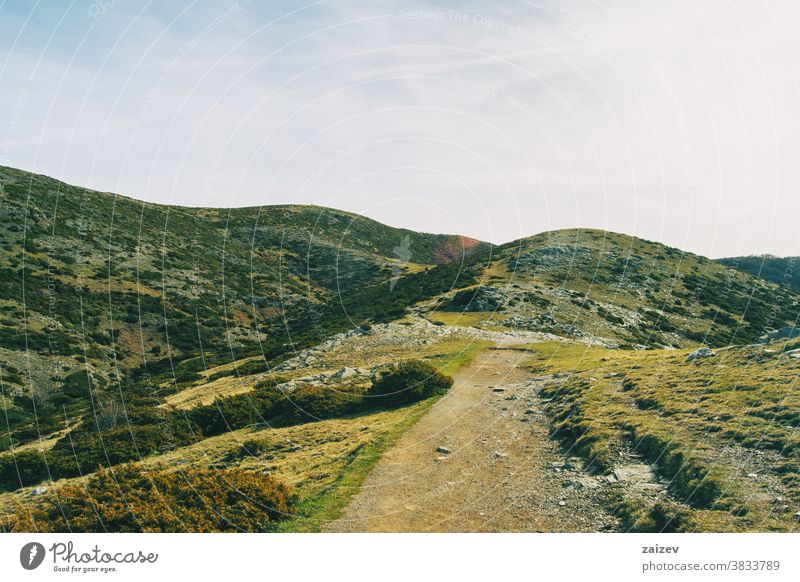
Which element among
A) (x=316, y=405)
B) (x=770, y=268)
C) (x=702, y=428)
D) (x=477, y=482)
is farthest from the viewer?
(x=770, y=268)

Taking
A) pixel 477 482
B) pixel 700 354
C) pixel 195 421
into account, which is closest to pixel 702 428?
pixel 477 482

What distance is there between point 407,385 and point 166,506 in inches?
601

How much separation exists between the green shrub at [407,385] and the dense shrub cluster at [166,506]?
11.3 meters

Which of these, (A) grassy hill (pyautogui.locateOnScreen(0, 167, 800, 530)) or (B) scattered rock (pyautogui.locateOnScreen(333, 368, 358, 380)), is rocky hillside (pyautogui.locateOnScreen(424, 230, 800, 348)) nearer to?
(A) grassy hill (pyautogui.locateOnScreen(0, 167, 800, 530))

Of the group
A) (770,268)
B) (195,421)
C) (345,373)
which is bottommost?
(195,421)

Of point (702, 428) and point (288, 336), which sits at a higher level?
point (702, 428)

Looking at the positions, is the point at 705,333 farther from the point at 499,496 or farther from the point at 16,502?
the point at 16,502

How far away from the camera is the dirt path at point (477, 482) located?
14.5 meters

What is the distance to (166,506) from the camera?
15859 millimetres

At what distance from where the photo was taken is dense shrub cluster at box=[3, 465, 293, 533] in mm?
15094

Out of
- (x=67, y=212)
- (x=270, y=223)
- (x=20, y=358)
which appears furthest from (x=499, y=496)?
(x=270, y=223)

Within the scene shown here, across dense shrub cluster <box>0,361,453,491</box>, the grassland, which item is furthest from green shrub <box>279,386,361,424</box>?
the grassland

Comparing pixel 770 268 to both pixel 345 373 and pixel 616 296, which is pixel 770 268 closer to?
pixel 616 296

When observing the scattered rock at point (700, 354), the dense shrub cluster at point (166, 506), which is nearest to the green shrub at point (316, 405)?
the dense shrub cluster at point (166, 506)
